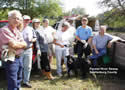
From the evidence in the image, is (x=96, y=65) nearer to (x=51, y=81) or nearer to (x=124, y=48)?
(x=124, y=48)

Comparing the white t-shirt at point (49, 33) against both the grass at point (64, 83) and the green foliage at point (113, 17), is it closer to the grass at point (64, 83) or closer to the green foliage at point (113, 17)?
the grass at point (64, 83)

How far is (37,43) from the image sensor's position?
3725mm

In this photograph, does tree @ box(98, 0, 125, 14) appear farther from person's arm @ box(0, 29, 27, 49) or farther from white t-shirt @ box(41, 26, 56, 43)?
person's arm @ box(0, 29, 27, 49)

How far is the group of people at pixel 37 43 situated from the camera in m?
2.45

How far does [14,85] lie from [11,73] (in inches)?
9.4

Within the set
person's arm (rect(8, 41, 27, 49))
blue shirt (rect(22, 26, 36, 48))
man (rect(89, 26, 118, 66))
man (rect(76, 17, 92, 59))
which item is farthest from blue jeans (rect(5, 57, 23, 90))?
man (rect(89, 26, 118, 66))

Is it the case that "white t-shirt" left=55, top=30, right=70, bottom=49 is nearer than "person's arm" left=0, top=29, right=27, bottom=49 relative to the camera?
No

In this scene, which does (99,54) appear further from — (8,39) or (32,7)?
(32,7)

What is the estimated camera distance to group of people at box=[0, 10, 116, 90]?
2.45m

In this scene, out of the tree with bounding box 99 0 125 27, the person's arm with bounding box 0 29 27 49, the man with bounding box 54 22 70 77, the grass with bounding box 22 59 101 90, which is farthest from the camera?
the tree with bounding box 99 0 125 27

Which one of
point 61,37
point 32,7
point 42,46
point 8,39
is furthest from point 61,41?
point 32,7

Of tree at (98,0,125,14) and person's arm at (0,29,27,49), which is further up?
tree at (98,0,125,14)

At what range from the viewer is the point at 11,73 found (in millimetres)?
2494

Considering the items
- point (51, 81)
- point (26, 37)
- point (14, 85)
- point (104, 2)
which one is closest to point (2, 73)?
point (51, 81)
